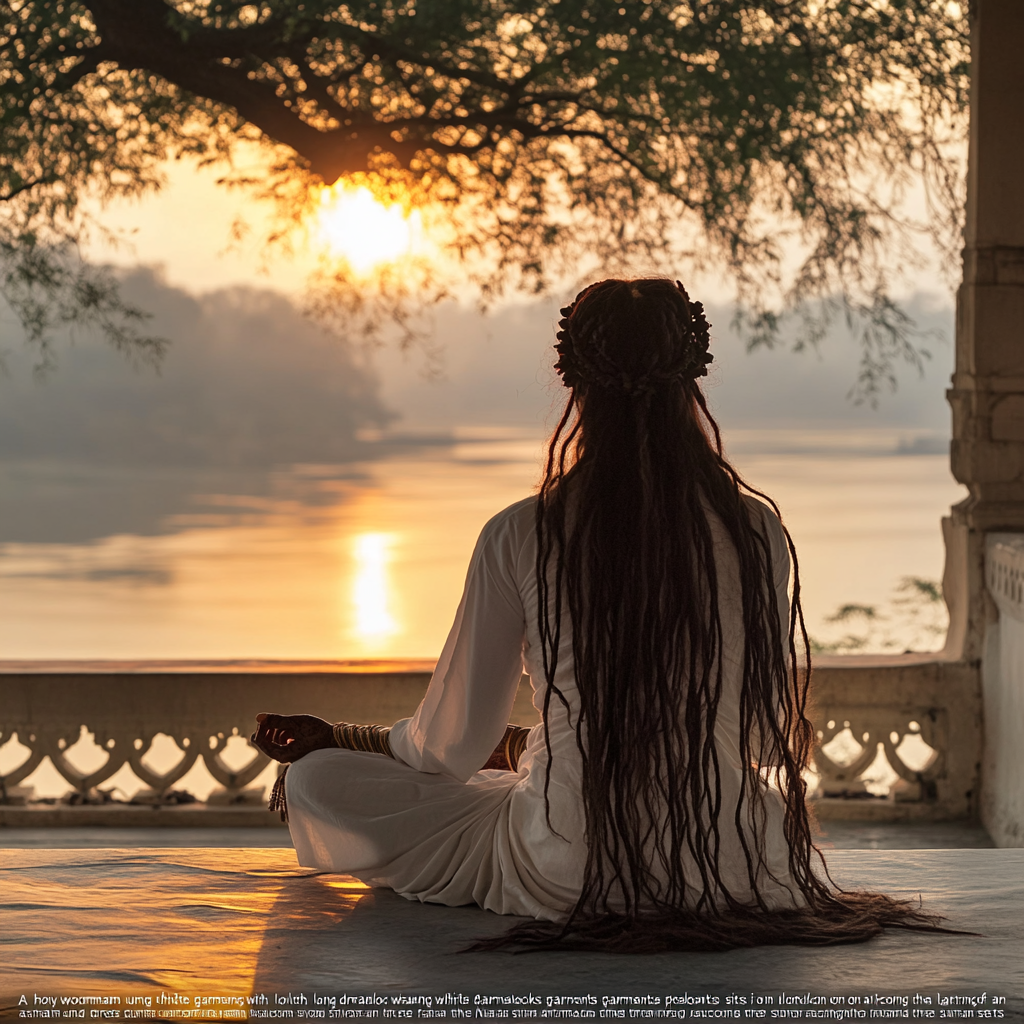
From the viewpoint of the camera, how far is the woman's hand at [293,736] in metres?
2.22

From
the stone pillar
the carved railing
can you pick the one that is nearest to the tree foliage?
the stone pillar

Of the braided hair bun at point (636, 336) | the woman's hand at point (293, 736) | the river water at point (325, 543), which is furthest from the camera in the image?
the river water at point (325, 543)

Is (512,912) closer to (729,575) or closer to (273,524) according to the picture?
(729,575)

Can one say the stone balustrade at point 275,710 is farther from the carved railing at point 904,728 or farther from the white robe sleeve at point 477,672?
the white robe sleeve at point 477,672

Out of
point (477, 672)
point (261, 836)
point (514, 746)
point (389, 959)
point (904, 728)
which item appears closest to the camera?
point (389, 959)

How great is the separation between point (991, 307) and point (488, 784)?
2976 mm

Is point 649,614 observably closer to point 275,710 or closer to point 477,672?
point 477,672

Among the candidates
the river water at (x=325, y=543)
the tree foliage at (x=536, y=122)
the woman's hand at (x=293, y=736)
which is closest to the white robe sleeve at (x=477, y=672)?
the woman's hand at (x=293, y=736)

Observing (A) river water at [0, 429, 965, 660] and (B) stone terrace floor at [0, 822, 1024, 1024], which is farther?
(A) river water at [0, 429, 965, 660]

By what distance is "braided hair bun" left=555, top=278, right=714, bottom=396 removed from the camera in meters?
1.93

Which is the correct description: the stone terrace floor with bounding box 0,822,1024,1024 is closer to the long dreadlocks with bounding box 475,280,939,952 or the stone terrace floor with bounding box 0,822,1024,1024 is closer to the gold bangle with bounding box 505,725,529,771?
the long dreadlocks with bounding box 475,280,939,952

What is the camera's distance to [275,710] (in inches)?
171

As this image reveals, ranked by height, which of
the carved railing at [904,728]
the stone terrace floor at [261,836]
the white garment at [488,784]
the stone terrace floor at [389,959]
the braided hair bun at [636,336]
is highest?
the braided hair bun at [636,336]

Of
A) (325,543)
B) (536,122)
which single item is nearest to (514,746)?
(536,122)
